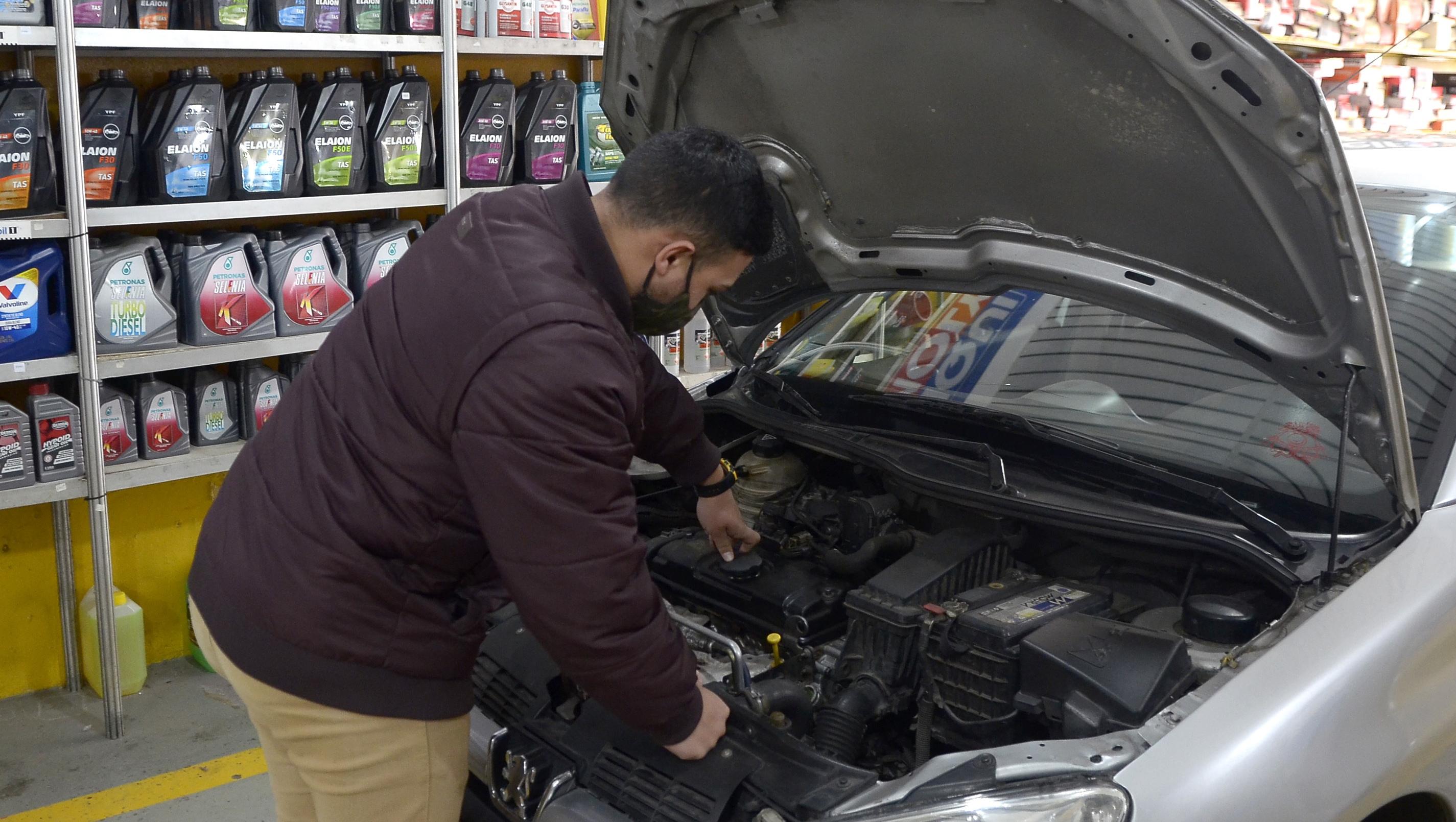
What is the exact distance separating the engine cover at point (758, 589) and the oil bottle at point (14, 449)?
76.5 inches

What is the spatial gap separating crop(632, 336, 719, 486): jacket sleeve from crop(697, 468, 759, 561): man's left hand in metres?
0.04

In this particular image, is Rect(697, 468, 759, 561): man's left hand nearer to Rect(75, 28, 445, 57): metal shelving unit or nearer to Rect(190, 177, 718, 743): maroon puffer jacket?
Rect(190, 177, 718, 743): maroon puffer jacket

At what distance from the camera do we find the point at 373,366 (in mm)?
1798

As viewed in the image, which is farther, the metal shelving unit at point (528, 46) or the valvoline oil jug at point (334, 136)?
the metal shelving unit at point (528, 46)

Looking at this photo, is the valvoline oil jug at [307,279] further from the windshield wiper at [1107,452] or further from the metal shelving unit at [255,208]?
the windshield wiper at [1107,452]

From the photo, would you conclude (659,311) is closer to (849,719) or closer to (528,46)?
(849,719)

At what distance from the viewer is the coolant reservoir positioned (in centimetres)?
278

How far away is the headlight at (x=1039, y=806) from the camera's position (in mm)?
1577

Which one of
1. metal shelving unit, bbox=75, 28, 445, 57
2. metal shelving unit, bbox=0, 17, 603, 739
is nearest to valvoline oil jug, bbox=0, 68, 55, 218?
metal shelving unit, bbox=0, 17, 603, 739

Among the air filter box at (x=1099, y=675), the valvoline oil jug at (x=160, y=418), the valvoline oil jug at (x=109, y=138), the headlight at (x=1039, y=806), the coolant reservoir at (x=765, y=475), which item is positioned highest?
the headlight at (x=1039, y=806)

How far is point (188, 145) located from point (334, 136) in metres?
0.43

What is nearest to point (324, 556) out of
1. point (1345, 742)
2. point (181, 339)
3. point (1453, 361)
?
point (1345, 742)

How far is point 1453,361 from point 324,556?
1979 mm

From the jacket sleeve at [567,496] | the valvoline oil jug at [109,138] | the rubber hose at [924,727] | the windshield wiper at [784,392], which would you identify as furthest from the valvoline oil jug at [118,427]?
the rubber hose at [924,727]
